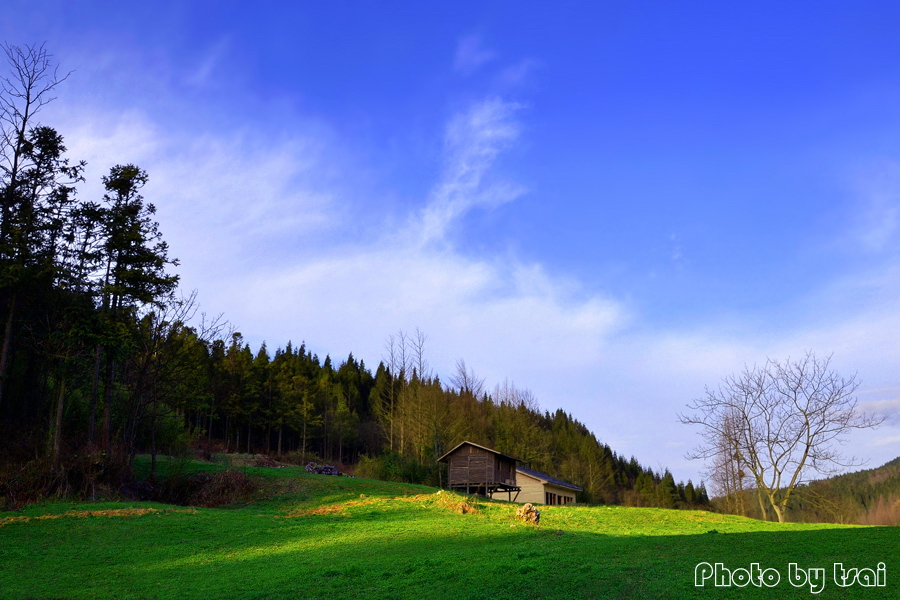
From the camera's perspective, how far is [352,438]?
81.4 m

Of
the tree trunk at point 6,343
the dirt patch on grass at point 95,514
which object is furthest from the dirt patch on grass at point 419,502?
the tree trunk at point 6,343

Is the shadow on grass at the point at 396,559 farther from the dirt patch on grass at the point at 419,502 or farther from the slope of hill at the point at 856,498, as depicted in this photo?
the slope of hill at the point at 856,498

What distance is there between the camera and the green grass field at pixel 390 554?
10492 millimetres

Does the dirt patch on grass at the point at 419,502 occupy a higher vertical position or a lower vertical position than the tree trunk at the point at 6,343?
lower

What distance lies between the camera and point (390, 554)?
15.7m

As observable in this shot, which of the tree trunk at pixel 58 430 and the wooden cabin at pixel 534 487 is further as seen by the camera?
the wooden cabin at pixel 534 487

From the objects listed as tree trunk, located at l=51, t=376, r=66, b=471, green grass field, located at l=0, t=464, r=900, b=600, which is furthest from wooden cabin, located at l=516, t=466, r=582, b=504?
tree trunk, located at l=51, t=376, r=66, b=471

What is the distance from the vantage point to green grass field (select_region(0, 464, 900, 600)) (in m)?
10.5

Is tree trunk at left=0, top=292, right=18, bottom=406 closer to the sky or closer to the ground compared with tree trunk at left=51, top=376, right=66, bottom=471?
closer to the sky

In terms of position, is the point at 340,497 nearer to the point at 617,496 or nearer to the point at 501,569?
the point at 501,569

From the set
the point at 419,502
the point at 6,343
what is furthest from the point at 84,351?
the point at 419,502

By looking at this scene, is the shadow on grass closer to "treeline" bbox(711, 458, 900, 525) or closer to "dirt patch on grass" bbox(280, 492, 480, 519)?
"dirt patch on grass" bbox(280, 492, 480, 519)

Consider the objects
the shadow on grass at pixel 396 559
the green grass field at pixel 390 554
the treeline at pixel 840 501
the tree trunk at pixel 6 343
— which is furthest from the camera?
the treeline at pixel 840 501

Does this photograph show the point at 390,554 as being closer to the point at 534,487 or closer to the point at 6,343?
the point at 6,343
